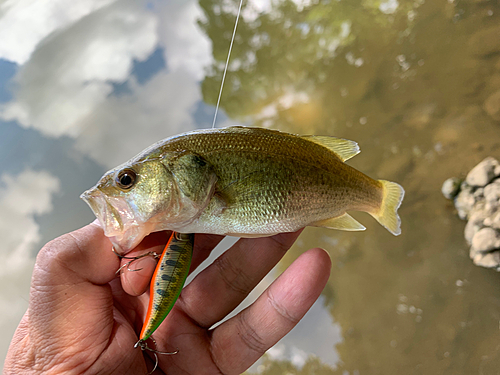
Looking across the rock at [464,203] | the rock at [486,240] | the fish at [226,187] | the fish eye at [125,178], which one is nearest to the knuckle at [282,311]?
the fish at [226,187]

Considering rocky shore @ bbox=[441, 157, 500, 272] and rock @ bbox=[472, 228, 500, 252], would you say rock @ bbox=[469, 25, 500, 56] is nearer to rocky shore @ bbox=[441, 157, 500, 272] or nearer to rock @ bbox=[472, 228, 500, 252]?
rocky shore @ bbox=[441, 157, 500, 272]

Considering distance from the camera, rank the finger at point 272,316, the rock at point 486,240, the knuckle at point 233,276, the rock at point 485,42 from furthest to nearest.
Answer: the rock at point 485,42
the rock at point 486,240
the knuckle at point 233,276
the finger at point 272,316

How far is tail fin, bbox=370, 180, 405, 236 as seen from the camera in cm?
126

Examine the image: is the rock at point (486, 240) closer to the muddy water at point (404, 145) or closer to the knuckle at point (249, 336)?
the muddy water at point (404, 145)

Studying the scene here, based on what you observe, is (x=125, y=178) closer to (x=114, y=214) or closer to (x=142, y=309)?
(x=114, y=214)

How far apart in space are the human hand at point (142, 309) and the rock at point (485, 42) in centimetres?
236

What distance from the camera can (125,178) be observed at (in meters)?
0.94

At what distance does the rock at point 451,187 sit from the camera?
217 centimetres

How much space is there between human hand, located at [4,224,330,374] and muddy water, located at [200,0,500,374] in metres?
1.37

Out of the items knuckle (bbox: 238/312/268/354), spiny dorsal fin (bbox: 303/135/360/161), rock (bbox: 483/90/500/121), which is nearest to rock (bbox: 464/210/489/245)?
rock (bbox: 483/90/500/121)

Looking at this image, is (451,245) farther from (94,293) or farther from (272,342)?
(94,293)

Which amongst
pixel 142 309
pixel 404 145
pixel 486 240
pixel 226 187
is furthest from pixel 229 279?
pixel 404 145

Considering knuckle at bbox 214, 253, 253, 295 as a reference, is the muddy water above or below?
below

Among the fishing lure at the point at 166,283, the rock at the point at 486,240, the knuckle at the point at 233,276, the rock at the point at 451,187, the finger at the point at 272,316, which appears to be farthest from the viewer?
the rock at the point at 451,187
